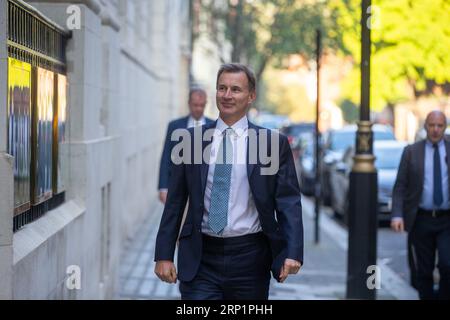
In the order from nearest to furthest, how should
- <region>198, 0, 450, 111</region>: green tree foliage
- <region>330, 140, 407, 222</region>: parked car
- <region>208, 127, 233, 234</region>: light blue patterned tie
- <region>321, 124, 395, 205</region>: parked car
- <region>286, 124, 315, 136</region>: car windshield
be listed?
<region>208, 127, 233, 234</region>: light blue patterned tie
<region>330, 140, 407, 222</region>: parked car
<region>321, 124, 395, 205</region>: parked car
<region>198, 0, 450, 111</region>: green tree foliage
<region>286, 124, 315, 136</region>: car windshield

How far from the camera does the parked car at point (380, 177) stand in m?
17.9

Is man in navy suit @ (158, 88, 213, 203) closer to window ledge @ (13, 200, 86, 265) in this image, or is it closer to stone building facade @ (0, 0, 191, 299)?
stone building facade @ (0, 0, 191, 299)

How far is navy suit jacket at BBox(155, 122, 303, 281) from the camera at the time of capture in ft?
18.2

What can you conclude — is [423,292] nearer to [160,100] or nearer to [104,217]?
[104,217]

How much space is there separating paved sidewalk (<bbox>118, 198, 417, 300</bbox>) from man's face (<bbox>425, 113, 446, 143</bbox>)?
236 centimetres

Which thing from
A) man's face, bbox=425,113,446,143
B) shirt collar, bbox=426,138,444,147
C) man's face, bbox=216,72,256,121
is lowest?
shirt collar, bbox=426,138,444,147

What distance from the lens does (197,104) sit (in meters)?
9.70

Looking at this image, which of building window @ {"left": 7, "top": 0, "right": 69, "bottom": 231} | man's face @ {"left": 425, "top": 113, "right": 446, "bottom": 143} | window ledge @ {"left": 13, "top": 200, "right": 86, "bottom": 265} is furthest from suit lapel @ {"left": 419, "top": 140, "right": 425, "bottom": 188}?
building window @ {"left": 7, "top": 0, "right": 69, "bottom": 231}

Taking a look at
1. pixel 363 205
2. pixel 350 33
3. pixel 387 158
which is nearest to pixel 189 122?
pixel 363 205

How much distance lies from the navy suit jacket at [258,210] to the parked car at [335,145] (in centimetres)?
1600

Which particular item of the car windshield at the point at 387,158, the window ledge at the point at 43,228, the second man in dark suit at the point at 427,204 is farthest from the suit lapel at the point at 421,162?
the car windshield at the point at 387,158

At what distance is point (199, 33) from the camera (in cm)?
2862

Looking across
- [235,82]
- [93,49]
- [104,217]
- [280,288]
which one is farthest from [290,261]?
[280,288]

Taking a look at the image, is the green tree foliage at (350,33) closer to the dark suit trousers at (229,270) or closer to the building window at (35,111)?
the building window at (35,111)
